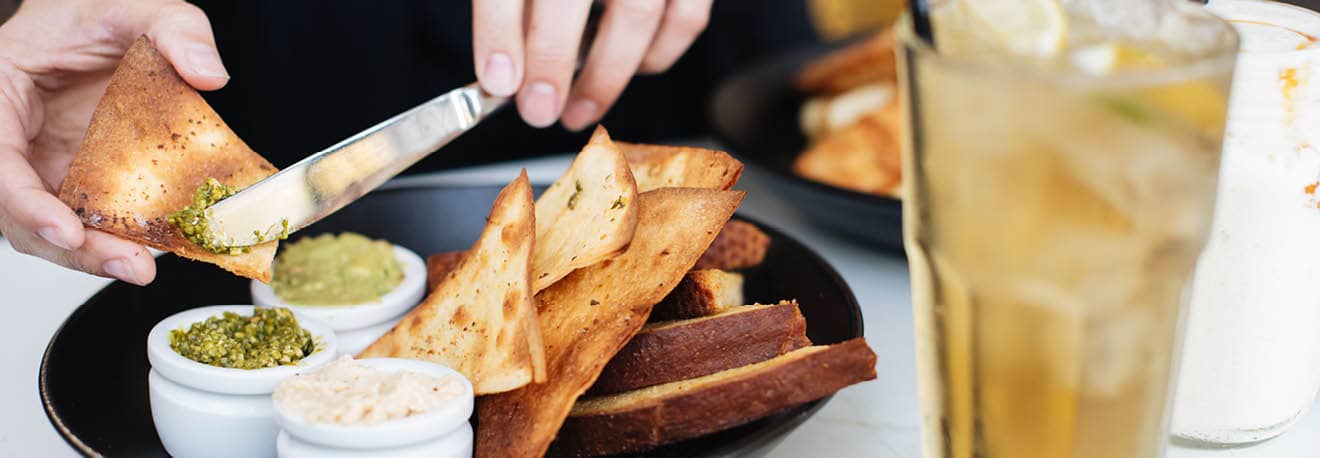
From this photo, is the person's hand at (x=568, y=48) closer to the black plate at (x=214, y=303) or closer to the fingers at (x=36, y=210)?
the black plate at (x=214, y=303)

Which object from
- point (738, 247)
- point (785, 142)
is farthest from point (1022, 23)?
point (785, 142)

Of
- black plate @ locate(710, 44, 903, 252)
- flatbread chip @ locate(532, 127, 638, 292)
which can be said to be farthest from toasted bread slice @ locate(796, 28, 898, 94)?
flatbread chip @ locate(532, 127, 638, 292)

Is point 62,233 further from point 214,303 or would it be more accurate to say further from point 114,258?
point 214,303

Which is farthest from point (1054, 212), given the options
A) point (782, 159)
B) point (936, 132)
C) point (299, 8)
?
point (299, 8)

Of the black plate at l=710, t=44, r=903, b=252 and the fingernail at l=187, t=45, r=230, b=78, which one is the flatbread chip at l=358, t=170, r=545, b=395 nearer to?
the fingernail at l=187, t=45, r=230, b=78

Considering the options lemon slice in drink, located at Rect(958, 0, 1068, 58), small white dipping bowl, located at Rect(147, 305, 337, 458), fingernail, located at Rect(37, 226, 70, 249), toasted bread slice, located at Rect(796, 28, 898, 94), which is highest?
Answer: lemon slice in drink, located at Rect(958, 0, 1068, 58)

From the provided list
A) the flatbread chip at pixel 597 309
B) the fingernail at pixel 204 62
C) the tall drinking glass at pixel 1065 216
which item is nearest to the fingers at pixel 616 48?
the flatbread chip at pixel 597 309
